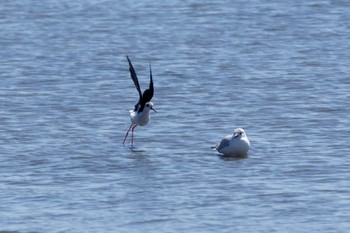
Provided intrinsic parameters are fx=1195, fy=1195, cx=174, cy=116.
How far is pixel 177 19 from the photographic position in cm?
3052

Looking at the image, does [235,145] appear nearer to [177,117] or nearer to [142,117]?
[142,117]

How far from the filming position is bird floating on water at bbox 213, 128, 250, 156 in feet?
52.2

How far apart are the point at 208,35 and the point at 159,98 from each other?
24.5 ft

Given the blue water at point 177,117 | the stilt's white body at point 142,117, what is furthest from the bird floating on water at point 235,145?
the stilt's white body at point 142,117

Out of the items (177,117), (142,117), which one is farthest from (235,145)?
(177,117)

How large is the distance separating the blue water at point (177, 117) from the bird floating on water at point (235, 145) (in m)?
0.19

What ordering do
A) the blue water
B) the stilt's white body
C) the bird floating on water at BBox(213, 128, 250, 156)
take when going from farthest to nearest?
the stilt's white body, the bird floating on water at BBox(213, 128, 250, 156), the blue water

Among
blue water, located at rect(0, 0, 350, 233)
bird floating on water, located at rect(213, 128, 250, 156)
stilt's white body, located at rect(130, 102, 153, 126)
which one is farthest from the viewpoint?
stilt's white body, located at rect(130, 102, 153, 126)

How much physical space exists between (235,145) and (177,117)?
123 inches

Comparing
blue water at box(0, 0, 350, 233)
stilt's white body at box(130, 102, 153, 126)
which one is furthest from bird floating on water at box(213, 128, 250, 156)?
stilt's white body at box(130, 102, 153, 126)

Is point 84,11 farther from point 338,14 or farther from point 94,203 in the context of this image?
point 94,203

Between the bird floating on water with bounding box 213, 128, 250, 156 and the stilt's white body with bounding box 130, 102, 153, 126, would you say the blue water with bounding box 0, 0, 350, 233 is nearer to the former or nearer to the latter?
the bird floating on water with bounding box 213, 128, 250, 156

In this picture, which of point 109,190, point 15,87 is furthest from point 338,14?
point 109,190

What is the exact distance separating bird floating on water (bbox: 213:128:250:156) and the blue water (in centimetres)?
19
